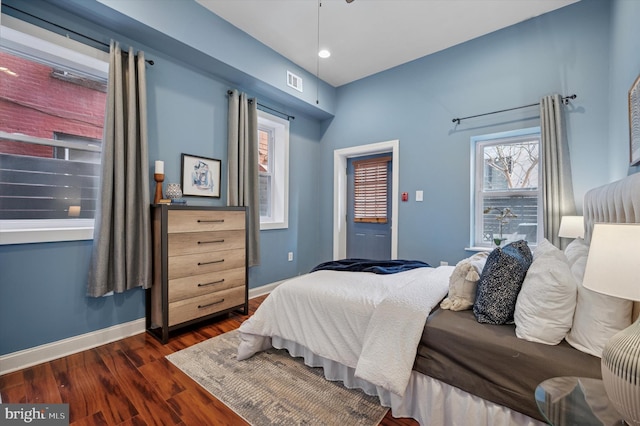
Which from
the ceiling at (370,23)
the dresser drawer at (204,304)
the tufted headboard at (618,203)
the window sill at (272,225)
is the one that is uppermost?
the ceiling at (370,23)

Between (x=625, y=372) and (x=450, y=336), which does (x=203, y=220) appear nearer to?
(x=450, y=336)

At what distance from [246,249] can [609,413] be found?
270 centimetres

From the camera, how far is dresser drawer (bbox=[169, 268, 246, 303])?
94.7 inches

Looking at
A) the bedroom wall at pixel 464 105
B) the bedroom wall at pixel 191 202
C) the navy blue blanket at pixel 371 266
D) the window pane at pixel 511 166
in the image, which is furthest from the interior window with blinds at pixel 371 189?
the navy blue blanket at pixel 371 266

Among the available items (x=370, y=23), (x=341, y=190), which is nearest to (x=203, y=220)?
(x=341, y=190)

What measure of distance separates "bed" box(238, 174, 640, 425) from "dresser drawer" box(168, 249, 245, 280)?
0.89m

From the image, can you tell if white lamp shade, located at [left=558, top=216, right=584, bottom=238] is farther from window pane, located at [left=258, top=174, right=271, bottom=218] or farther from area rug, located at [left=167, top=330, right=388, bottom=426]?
window pane, located at [left=258, top=174, right=271, bottom=218]

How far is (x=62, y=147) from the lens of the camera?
222 cm

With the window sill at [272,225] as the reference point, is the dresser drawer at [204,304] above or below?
below

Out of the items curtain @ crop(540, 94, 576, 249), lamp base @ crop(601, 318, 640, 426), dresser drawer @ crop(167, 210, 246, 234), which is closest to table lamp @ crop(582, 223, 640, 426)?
lamp base @ crop(601, 318, 640, 426)

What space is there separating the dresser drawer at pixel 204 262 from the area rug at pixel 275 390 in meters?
Result: 0.63

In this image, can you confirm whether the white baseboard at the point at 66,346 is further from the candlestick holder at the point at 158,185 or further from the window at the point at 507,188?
the window at the point at 507,188

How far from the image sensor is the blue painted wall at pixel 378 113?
81.0 inches

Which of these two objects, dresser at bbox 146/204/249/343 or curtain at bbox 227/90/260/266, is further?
curtain at bbox 227/90/260/266
